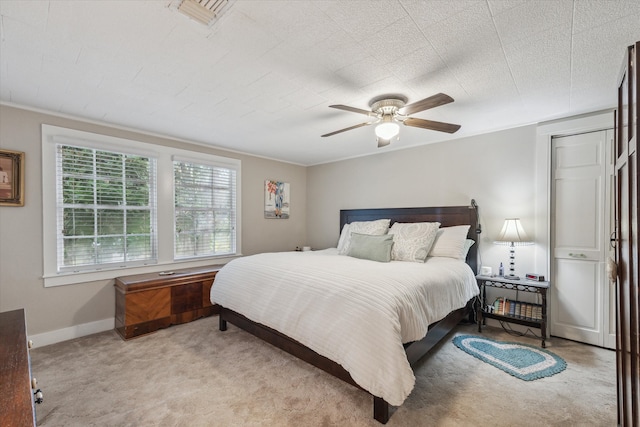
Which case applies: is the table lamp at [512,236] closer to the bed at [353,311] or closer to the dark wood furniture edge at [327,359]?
the bed at [353,311]

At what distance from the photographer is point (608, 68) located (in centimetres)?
204

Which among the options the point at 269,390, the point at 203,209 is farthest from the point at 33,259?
the point at 269,390

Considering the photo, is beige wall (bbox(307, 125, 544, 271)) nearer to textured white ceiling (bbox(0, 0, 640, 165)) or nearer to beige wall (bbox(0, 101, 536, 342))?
beige wall (bbox(0, 101, 536, 342))

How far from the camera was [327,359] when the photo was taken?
2.11 metres

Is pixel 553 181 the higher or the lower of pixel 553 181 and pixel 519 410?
the higher

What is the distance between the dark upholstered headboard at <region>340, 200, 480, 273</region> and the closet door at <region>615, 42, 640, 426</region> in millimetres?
2216

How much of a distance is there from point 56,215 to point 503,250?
5.08 metres

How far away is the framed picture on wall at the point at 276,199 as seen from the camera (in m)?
4.97

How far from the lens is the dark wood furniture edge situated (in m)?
1.82

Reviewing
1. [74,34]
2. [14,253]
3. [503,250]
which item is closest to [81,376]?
[14,253]

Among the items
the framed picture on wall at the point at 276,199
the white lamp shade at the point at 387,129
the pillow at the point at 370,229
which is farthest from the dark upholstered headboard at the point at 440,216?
the white lamp shade at the point at 387,129

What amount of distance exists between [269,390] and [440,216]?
9.74ft

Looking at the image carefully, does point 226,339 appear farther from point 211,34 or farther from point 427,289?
point 211,34

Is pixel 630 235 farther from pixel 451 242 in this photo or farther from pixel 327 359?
pixel 451 242
